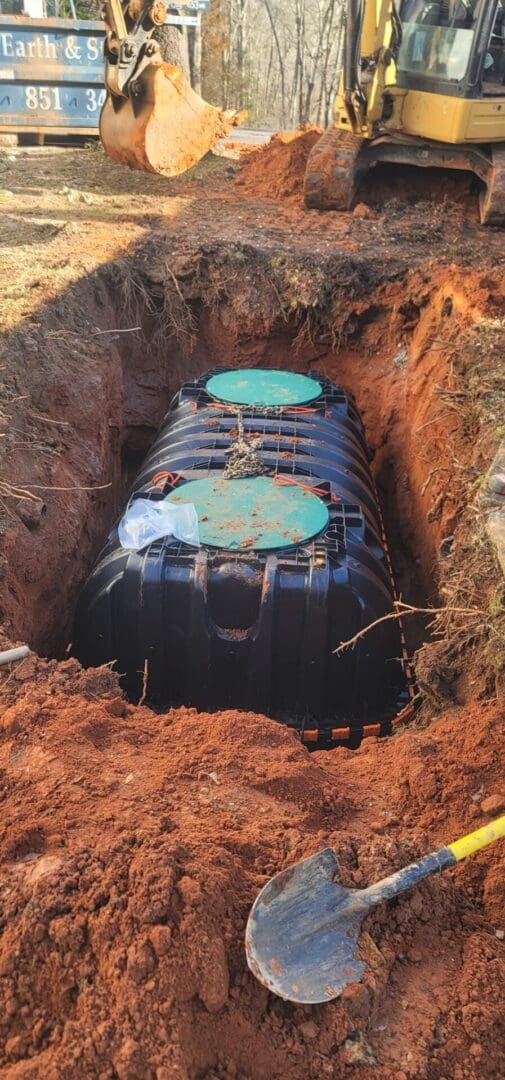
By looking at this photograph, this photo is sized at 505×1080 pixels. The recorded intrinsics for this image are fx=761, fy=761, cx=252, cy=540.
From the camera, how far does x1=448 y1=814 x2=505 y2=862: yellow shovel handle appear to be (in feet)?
7.57

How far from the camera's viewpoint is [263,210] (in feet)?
31.3

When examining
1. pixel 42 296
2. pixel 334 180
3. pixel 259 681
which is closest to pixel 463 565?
pixel 259 681

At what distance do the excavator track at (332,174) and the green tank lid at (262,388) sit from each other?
14.1 ft

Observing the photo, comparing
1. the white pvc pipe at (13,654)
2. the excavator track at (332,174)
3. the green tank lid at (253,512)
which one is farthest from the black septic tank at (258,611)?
the excavator track at (332,174)

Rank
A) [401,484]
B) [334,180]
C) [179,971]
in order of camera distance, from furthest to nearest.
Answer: [334,180] → [401,484] → [179,971]

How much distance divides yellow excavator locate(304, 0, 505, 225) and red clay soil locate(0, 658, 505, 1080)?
8.13 m

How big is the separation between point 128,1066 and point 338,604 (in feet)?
8.32

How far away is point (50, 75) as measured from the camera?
12.3 m

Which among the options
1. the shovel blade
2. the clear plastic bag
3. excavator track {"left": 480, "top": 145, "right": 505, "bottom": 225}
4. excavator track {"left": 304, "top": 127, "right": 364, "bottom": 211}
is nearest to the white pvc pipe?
the clear plastic bag

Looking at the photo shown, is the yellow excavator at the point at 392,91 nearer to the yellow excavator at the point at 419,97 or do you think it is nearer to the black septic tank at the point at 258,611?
the yellow excavator at the point at 419,97

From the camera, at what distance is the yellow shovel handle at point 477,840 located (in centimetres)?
231

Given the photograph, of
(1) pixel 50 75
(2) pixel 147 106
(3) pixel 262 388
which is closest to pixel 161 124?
(2) pixel 147 106

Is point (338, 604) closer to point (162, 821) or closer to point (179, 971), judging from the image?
point (162, 821)

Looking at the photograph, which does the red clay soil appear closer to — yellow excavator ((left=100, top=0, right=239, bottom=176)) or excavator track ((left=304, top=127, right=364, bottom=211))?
excavator track ((left=304, top=127, right=364, bottom=211))
